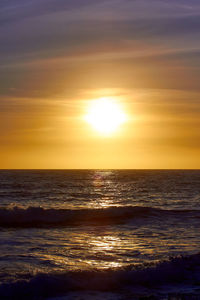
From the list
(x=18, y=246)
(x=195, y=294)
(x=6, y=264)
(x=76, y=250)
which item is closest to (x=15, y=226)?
(x=18, y=246)

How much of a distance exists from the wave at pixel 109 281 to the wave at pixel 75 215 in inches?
497

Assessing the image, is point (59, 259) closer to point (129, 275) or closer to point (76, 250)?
point (76, 250)

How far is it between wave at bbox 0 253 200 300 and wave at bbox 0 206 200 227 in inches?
497

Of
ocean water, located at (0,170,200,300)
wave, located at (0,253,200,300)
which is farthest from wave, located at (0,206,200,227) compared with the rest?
wave, located at (0,253,200,300)

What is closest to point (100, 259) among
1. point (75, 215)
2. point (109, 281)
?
point (109, 281)

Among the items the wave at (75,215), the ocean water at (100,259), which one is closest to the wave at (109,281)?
the ocean water at (100,259)

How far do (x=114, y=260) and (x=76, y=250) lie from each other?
2377mm

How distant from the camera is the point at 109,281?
12.0 m

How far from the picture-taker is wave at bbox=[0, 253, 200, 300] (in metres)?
11.0

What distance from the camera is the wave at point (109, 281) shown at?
11000 millimetres

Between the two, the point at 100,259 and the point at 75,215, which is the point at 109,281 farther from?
the point at 75,215

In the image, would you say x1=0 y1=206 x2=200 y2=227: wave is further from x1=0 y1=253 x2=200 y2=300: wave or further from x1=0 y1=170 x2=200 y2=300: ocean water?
x1=0 y1=253 x2=200 y2=300: wave

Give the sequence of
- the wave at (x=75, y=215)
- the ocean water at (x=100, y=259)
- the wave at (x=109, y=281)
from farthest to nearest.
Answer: the wave at (x=75, y=215)
the ocean water at (x=100, y=259)
the wave at (x=109, y=281)

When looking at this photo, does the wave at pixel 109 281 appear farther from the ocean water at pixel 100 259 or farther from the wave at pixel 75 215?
the wave at pixel 75 215
